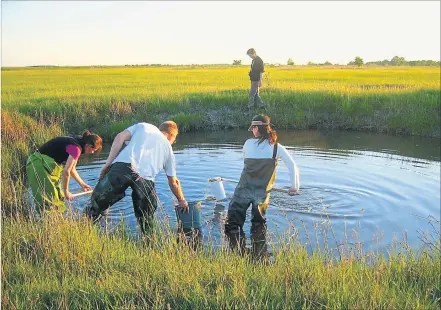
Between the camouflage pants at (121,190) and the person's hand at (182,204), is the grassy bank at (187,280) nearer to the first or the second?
the camouflage pants at (121,190)

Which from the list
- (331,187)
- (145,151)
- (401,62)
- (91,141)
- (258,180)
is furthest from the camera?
(401,62)

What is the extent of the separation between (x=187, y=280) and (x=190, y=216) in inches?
96.5

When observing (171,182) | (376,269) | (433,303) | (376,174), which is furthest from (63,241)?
(376,174)

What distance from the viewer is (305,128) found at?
17672mm

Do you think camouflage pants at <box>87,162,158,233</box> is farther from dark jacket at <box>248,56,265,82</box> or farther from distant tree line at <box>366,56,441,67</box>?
distant tree line at <box>366,56,441,67</box>

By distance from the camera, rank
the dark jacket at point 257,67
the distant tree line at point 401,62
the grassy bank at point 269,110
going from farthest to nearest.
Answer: the distant tree line at point 401,62 < the dark jacket at point 257,67 < the grassy bank at point 269,110

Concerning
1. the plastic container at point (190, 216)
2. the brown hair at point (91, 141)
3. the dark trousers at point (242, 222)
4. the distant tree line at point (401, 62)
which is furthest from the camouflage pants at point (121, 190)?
the distant tree line at point (401, 62)

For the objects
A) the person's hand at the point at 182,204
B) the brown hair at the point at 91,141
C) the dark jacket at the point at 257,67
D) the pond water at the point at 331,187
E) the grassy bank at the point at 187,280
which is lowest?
the pond water at the point at 331,187


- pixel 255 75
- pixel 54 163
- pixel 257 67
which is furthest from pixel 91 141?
pixel 255 75

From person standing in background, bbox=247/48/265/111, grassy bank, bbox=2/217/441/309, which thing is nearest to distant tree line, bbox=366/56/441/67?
person standing in background, bbox=247/48/265/111

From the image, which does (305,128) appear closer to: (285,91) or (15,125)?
(285,91)

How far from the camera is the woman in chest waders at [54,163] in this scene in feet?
21.3

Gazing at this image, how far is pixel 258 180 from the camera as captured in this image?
673 centimetres

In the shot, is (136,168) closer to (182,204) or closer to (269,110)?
(182,204)
